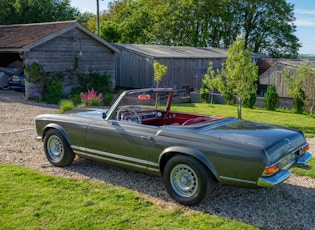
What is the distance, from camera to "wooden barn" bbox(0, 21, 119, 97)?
1599 centimetres

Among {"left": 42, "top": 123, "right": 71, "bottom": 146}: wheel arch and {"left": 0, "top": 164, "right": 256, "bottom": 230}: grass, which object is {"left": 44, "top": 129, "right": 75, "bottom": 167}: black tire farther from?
{"left": 0, "top": 164, "right": 256, "bottom": 230}: grass

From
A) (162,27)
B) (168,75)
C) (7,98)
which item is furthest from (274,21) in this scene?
(7,98)

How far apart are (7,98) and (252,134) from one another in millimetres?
14237

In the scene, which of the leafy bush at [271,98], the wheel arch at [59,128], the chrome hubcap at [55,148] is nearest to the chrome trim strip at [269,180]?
the wheel arch at [59,128]

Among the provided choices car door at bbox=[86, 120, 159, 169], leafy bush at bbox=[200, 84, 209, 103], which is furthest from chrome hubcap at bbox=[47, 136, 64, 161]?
leafy bush at bbox=[200, 84, 209, 103]

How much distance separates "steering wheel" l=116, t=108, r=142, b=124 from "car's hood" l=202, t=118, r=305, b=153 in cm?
127

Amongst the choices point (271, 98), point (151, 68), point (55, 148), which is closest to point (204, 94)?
point (151, 68)

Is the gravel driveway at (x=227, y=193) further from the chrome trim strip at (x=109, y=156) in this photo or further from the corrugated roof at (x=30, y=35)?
the corrugated roof at (x=30, y=35)

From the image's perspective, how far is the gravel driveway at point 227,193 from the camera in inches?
176

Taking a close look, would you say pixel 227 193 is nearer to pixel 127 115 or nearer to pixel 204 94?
pixel 127 115

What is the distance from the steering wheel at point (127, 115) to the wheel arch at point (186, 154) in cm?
95

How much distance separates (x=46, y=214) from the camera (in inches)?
173

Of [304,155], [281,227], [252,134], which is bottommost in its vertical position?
[281,227]

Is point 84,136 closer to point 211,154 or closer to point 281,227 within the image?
point 211,154
